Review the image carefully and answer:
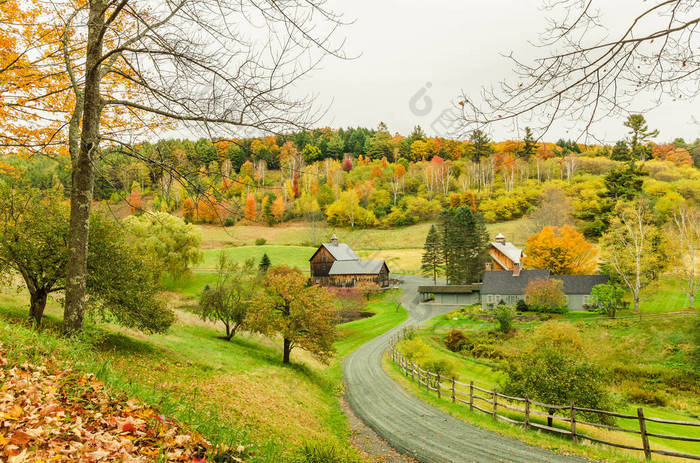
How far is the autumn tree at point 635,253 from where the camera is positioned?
111 feet

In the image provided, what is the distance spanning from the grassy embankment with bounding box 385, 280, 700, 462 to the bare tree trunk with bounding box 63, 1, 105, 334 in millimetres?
12404

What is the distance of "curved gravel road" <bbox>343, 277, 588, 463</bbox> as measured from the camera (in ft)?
31.4

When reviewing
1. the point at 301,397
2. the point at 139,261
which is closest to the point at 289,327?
the point at 301,397

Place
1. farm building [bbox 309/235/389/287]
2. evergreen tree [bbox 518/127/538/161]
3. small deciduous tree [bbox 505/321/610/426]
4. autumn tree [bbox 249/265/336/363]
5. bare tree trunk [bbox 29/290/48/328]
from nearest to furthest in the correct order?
evergreen tree [bbox 518/127/538/161] < bare tree trunk [bbox 29/290/48/328] < small deciduous tree [bbox 505/321/610/426] < autumn tree [bbox 249/265/336/363] < farm building [bbox 309/235/389/287]

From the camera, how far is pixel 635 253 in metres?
35.0

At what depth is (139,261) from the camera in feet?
43.5

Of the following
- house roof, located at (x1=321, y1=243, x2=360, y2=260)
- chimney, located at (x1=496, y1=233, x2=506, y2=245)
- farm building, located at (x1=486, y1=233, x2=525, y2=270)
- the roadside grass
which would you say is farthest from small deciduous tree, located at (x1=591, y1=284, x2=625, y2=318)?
house roof, located at (x1=321, y1=243, x2=360, y2=260)

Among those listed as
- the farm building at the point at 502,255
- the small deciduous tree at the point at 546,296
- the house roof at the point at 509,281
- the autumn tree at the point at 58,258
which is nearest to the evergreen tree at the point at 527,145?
the autumn tree at the point at 58,258

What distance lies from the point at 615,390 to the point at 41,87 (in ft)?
105

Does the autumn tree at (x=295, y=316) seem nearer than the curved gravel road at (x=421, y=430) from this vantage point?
No

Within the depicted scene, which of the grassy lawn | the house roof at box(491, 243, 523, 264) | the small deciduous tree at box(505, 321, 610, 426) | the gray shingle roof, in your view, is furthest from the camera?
the grassy lawn

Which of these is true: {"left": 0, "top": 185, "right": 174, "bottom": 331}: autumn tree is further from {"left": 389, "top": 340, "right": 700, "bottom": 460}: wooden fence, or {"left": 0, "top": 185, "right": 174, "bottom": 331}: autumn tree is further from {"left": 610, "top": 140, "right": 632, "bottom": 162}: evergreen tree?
Result: {"left": 610, "top": 140, "right": 632, "bottom": 162}: evergreen tree

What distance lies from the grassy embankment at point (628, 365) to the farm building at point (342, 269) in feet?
55.0

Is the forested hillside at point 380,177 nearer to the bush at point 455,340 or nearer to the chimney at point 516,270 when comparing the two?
the chimney at point 516,270
